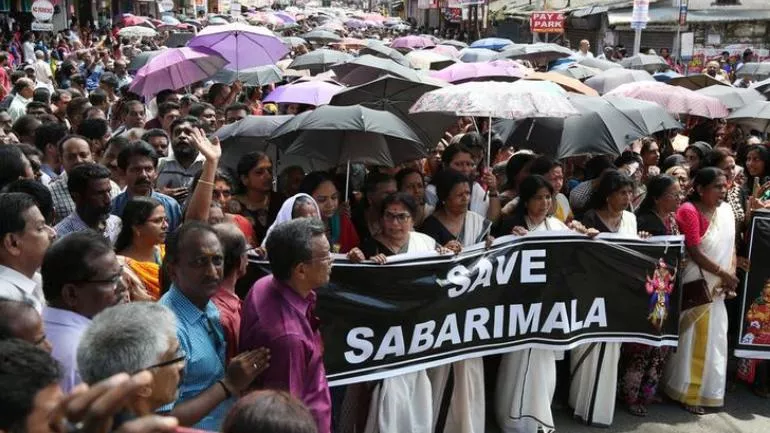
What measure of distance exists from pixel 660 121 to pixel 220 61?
5413 mm

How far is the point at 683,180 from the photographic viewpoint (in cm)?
626

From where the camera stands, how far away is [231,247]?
141 inches

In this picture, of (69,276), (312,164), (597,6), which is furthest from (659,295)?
(597,6)

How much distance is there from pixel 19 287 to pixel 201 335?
0.76 meters

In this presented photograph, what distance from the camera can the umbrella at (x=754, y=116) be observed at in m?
8.31

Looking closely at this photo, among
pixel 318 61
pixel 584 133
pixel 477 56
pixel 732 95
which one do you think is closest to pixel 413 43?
pixel 477 56

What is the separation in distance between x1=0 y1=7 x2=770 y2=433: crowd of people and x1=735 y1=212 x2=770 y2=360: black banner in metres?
0.10

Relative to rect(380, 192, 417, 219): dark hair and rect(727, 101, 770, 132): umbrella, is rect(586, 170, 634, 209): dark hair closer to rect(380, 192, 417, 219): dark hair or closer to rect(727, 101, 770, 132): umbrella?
rect(380, 192, 417, 219): dark hair

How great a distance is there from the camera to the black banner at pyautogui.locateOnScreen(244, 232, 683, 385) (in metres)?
4.48

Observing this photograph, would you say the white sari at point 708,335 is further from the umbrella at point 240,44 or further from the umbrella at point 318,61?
the umbrella at point 318,61

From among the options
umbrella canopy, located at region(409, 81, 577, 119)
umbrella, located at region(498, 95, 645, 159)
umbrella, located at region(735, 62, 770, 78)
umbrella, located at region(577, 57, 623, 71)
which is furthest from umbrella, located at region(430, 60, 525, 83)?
umbrella, located at region(735, 62, 770, 78)

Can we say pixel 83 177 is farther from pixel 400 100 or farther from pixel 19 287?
pixel 400 100

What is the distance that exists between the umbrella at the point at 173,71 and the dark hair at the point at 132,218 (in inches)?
210

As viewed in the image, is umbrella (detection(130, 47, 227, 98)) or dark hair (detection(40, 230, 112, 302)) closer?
dark hair (detection(40, 230, 112, 302))
